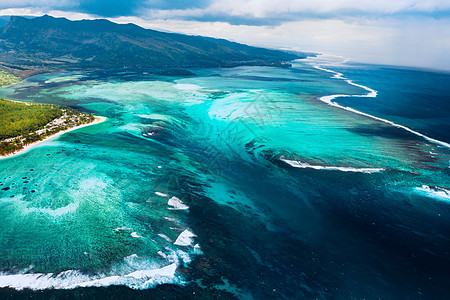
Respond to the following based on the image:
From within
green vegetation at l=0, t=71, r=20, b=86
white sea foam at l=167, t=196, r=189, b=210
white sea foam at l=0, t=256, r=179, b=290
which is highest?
green vegetation at l=0, t=71, r=20, b=86

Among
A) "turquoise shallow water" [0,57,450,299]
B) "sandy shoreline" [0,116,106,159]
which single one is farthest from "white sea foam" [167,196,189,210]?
"sandy shoreline" [0,116,106,159]

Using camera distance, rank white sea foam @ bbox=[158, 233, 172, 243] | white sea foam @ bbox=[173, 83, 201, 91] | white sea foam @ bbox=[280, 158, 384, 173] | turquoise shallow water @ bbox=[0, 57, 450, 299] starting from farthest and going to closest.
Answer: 1. white sea foam @ bbox=[173, 83, 201, 91]
2. white sea foam @ bbox=[280, 158, 384, 173]
3. white sea foam @ bbox=[158, 233, 172, 243]
4. turquoise shallow water @ bbox=[0, 57, 450, 299]

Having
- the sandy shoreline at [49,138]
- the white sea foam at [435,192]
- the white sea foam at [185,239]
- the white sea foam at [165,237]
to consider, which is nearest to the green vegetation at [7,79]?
the sandy shoreline at [49,138]

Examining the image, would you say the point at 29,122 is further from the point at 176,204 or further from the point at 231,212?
the point at 231,212

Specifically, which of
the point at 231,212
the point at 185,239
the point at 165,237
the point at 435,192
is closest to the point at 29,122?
A: the point at 165,237

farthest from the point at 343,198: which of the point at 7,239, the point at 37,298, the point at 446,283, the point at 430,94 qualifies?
the point at 430,94

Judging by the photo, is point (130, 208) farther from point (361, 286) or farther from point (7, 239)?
point (361, 286)

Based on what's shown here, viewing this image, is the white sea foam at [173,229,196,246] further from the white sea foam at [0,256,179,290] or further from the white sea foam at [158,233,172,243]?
the white sea foam at [0,256,179,290]
